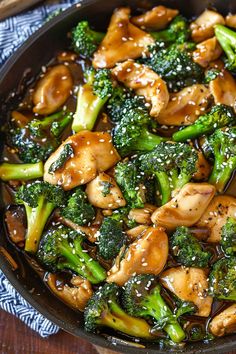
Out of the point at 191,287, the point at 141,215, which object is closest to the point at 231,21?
the point at 141,215

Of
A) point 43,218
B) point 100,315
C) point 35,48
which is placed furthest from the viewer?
point 35,48

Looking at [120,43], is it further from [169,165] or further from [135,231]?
[135,231]

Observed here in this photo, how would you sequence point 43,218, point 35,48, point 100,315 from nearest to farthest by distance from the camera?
point 100,315 → point 43,218 → point 35,48

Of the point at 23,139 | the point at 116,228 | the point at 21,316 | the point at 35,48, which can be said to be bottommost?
the point at 21,316

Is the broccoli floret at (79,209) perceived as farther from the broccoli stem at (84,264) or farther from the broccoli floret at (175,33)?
the broccoli floret at (175,33)

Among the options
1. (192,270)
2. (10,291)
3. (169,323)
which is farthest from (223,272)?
(10,291)

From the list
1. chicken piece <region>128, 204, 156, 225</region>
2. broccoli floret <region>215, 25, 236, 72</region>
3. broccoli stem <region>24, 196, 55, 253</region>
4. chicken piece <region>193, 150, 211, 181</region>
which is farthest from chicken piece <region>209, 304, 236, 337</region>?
broccoli floret <region>215, 25, 236, 72</region>

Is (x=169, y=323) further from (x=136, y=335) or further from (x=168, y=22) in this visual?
(x=168, y=22)

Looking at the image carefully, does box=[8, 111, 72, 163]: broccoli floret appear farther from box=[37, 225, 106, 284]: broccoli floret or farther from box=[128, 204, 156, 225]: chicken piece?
box=[128, 204, 156, 225]: chicken piece
